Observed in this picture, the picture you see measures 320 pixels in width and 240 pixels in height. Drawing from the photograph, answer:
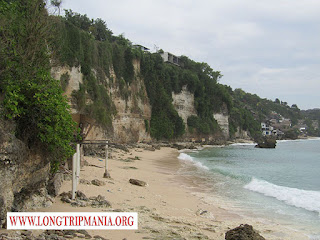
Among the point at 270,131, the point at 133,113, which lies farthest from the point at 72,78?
the point at 270,131

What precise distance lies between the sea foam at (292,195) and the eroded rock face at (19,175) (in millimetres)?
9397

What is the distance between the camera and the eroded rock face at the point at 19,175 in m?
4.88

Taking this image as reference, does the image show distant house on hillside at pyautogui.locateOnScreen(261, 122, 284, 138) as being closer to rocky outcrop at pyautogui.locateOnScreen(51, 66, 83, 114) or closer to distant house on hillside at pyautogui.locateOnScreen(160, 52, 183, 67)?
distant house on hillside at pyautogui.locateOnScreen(160, 52, 183, 67)

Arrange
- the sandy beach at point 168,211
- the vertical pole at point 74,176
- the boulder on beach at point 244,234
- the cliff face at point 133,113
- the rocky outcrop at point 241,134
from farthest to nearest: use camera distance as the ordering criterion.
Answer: the rocky outcrop at point 241,134
the cliff face at point 133,113
the vertical pole at point 74,176
the sandy beach at point 168,211
the boulder on beach at point 244,234

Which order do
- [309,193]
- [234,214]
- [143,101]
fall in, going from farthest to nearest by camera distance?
1. [143,101]
2. [309,193]
3. [234,214]

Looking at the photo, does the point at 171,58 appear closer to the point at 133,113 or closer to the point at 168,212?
the point at 133,113

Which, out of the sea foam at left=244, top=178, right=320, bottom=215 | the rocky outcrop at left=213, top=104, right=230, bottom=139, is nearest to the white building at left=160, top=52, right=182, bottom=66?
the rocky outcrop at left=213, top=104, right=230, bottom=139

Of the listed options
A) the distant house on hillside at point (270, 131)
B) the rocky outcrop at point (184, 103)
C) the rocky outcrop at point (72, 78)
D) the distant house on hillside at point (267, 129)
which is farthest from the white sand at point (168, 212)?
the distant house on hillside at point (270, 131)

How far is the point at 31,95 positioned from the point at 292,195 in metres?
11.5

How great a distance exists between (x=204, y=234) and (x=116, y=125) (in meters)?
28.9

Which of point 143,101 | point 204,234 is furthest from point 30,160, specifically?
point 143,101

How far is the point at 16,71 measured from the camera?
19.3 ft

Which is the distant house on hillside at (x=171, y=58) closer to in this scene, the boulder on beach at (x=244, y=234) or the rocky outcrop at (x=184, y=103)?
the rocky outcrop at (x=184, y=103)

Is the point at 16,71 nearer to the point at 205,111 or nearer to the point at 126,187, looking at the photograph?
the point at 126,187
